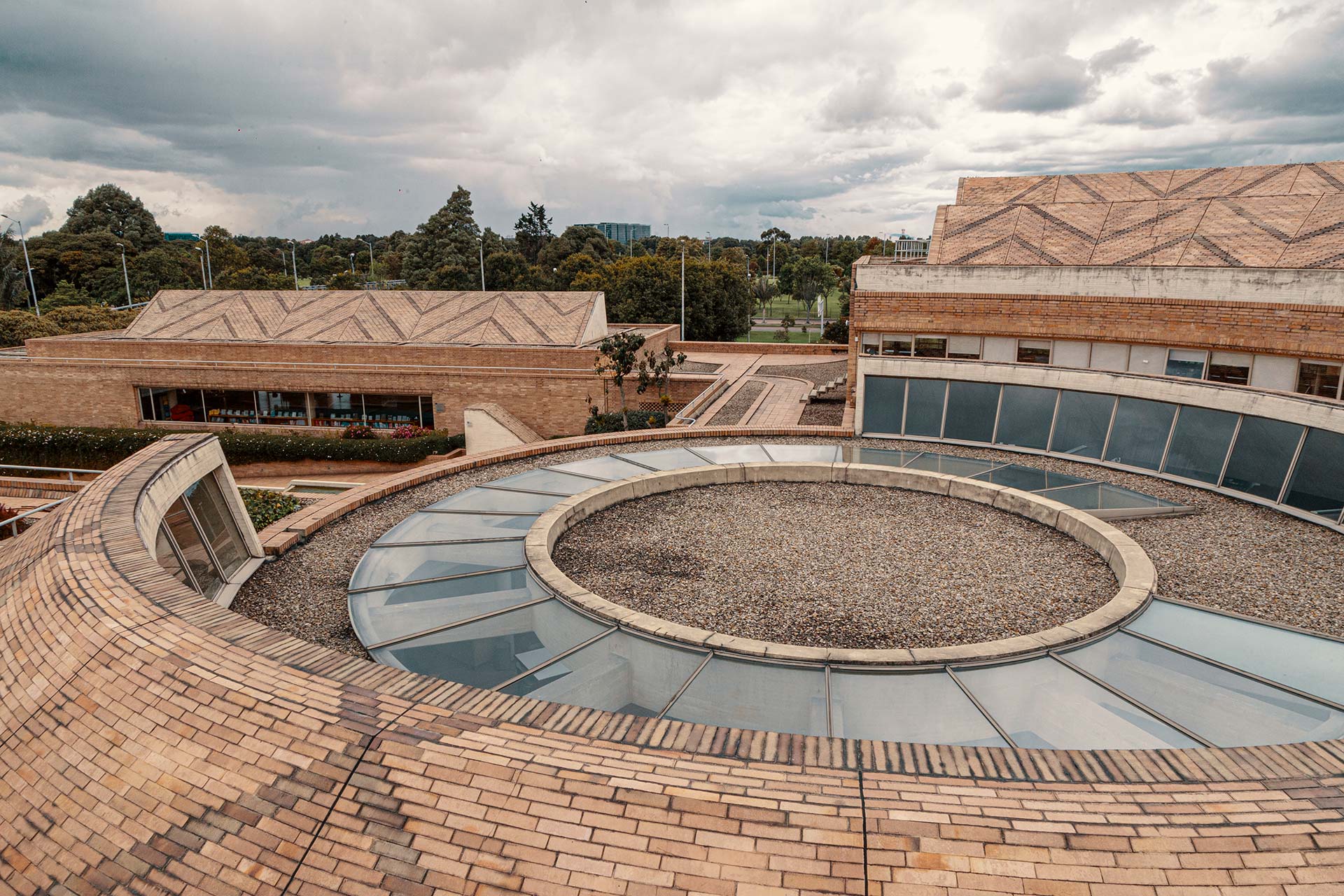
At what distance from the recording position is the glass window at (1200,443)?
16.9 meters

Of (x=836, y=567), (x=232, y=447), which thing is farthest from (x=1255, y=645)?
(x=232, y=447)

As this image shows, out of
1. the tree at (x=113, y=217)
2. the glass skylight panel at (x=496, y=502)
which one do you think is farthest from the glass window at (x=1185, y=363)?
the tree at (x=113, y=217)

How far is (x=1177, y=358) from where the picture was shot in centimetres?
1902

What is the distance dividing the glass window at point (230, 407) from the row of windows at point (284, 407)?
→ 37 mm

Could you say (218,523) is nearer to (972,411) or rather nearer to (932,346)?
(972,411)

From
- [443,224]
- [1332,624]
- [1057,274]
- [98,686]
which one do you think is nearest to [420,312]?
[1057,274]

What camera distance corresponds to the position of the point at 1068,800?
5.15m

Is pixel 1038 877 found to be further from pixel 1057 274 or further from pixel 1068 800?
pixel 1057 274

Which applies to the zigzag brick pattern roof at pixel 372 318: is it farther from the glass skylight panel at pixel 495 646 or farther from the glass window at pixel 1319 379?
the glass skylight panel at pixel 495 646

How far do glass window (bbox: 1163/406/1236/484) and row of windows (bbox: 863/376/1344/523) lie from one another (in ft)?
0.06

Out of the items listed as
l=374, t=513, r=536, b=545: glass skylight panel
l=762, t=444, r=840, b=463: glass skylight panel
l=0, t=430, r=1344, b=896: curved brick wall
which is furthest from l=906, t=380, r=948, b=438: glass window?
l=0, t=430, r=1344, b=896: curved brick wall

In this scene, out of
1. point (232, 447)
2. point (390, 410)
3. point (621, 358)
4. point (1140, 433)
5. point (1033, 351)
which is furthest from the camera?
point (390, 410)

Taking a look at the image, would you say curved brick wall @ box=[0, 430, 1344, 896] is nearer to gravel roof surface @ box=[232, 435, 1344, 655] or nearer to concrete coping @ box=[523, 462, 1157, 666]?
concrete coping @ box=[523, 462, 1157, 666]

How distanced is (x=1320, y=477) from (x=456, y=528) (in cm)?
1721
